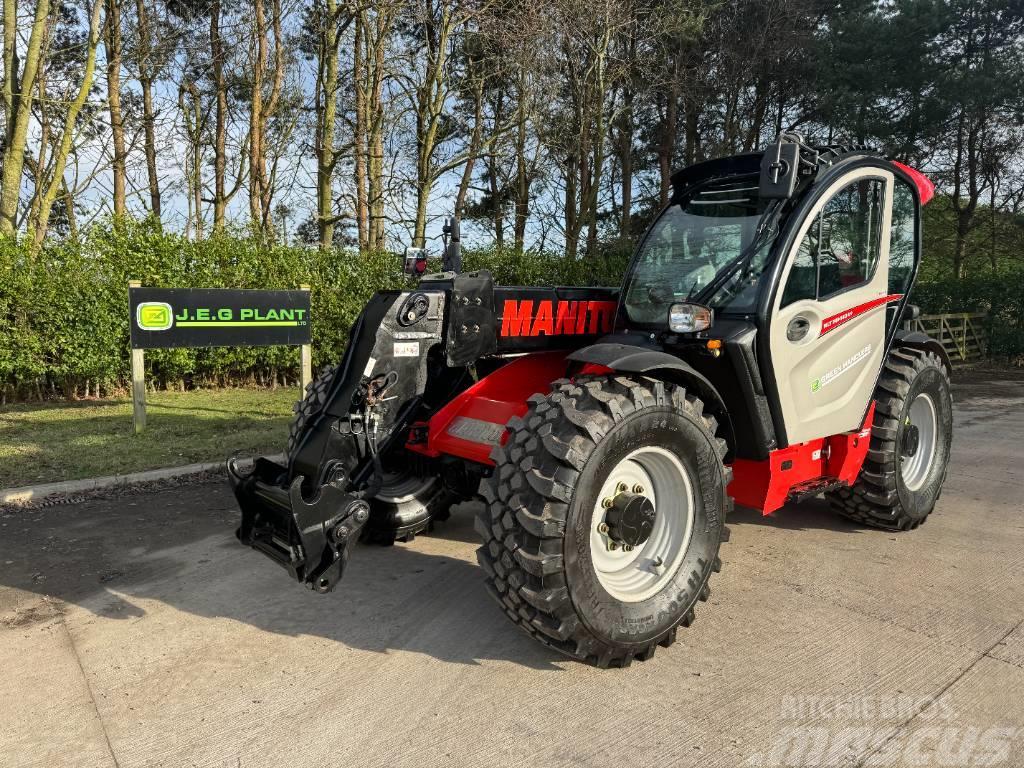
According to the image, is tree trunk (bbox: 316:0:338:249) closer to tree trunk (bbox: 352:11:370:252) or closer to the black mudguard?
tree trunk (bbox: 352:11:370:252)

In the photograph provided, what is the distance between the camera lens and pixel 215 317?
8.37m

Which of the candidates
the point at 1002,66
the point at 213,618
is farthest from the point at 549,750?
the point at 1002,66

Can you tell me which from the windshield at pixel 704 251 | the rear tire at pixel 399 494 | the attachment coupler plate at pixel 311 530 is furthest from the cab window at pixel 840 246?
the attachment coupler plate at pixel 311 530

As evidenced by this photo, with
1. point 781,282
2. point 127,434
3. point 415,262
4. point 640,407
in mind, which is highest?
point 415,262

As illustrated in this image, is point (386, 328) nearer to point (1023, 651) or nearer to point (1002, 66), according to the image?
point (1023, 651)

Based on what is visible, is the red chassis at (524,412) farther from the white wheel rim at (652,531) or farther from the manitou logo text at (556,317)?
the white wheel rim at (652,531)

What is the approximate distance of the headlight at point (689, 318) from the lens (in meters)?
3.38

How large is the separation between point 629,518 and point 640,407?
49 centimetres

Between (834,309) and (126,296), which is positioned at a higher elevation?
(126,296)

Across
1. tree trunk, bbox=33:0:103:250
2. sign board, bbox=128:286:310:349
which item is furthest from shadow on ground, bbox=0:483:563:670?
tree trunk, bbox=33:0:103:250

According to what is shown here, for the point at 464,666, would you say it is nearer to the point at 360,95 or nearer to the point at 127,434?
the point at 127,434

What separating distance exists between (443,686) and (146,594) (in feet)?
5.94

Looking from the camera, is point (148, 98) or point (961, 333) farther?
point (148, 98)

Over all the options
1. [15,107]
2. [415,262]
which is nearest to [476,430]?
[415,262]
